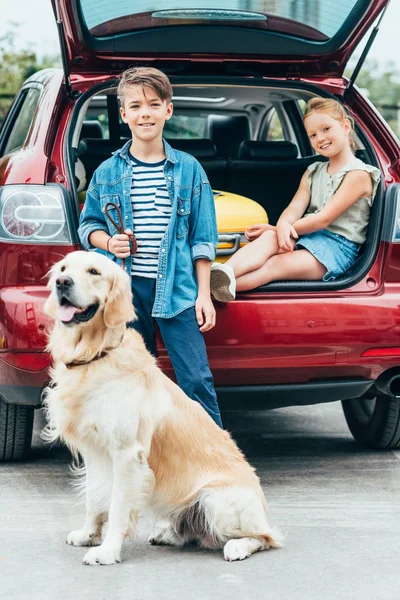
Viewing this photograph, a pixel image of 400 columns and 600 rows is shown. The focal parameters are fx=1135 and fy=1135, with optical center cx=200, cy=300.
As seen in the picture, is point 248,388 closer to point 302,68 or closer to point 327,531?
point 327,531

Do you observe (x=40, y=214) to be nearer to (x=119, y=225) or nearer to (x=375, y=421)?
(x=119, y=225)

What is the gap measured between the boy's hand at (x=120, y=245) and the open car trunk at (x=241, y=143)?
76cm

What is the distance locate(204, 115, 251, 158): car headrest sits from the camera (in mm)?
7633

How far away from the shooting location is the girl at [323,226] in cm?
507

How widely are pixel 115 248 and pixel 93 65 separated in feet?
4.15

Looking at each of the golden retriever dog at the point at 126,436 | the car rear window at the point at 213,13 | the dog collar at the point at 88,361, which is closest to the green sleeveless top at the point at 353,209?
the car rear window at the point at 213,13

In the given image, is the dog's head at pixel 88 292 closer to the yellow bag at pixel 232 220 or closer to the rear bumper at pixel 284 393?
the rear bumper at pixel 284 393

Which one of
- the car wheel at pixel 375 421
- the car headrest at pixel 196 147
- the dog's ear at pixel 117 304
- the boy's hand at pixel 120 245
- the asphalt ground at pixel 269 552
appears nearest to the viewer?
the asphalt ground at pixel 269 552

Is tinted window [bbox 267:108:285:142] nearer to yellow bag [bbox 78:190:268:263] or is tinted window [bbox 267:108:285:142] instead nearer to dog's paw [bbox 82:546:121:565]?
yellow bag [bbox 78:190:268:263]

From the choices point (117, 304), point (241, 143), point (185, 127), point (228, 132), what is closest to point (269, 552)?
point (117, 304)

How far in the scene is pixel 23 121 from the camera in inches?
240

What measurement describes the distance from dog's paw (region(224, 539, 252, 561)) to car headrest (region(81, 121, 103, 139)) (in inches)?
147

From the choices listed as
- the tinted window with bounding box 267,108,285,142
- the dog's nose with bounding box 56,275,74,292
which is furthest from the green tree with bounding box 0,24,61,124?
the dog's nose with bounding box 56,275,74,292

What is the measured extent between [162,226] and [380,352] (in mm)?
1152
